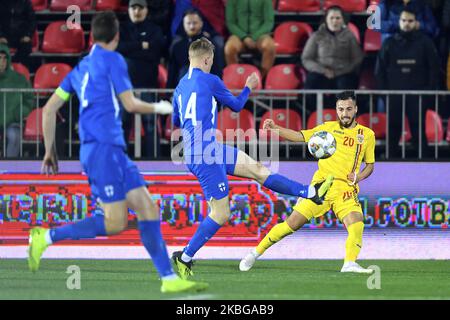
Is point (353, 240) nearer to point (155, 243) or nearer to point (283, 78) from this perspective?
point (155, 243)

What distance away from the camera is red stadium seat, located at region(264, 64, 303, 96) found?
15547mm

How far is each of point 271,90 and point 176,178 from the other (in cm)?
149

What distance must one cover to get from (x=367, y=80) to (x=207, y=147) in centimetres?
532

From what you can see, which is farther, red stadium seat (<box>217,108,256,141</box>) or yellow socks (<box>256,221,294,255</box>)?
red stadium seat (<box>217,108,256,141</box>)

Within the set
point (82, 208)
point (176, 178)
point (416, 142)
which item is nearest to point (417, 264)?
point (416, 142)

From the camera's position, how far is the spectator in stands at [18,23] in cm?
1596

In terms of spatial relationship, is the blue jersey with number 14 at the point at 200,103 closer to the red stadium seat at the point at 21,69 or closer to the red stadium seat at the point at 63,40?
the red stadium seat at the point at 21,69

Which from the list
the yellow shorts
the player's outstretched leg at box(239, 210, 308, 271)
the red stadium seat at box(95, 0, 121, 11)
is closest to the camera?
the yellow shorts

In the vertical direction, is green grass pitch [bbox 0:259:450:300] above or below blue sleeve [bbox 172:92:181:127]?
below

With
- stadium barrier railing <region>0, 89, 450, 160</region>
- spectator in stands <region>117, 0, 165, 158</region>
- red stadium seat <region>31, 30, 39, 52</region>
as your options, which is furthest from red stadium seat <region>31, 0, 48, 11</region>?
stadium barrier railing <region>0, 89, 450, 160</region>

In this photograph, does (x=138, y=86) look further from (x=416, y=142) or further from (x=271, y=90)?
(x=416, y=142)

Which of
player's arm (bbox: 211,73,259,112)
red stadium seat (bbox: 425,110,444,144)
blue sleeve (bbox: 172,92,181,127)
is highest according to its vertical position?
player's arm (bbox: 211,73,259,112)

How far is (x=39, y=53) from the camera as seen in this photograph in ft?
54.3

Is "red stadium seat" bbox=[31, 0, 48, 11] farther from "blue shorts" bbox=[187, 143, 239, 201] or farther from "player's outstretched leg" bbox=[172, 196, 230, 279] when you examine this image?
"player's outstretched leg" bbox=[172, 196, 230, 279]
